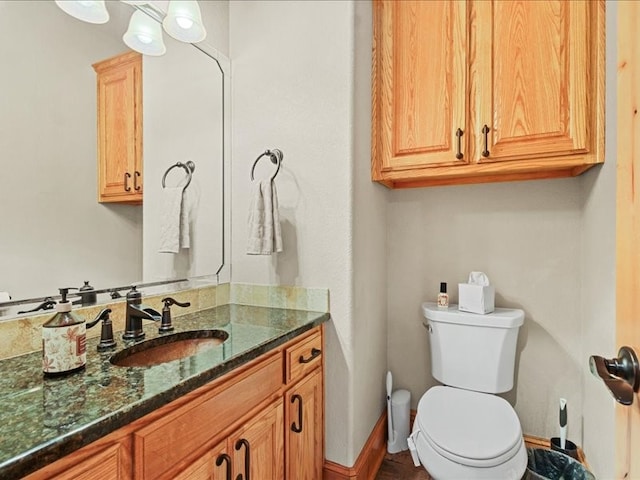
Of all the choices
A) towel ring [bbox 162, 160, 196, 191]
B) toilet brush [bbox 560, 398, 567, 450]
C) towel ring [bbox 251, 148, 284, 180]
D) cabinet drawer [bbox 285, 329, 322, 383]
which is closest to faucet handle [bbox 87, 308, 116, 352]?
cabinet drawer [bbox 285, 329, 322, 383]

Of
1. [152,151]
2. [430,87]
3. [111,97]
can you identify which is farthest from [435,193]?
[111,97]

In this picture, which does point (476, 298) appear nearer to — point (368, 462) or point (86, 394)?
point (368, 462)

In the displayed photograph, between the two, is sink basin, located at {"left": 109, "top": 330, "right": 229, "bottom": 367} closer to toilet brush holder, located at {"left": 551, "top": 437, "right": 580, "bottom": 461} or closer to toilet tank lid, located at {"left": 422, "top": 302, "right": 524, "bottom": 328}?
toilet tank lid, located at {"left": 422, "top": 302, "right": 524, "bottom": 328}

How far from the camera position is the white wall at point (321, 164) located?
60.3 inches

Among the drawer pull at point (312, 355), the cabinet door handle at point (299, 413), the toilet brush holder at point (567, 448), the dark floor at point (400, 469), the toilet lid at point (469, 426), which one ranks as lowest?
the dark floor at point (400, 469)

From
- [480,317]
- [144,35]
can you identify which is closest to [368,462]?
[480,317]

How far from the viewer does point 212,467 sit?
91 cm

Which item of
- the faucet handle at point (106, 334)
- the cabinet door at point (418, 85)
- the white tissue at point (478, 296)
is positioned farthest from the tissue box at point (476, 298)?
the faucet handle at point (106, 334)

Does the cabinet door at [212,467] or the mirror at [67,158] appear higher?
the mirror at [67,158]

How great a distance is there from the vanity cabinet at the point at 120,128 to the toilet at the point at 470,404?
59.6 inches

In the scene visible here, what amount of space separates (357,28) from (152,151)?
1072 mm

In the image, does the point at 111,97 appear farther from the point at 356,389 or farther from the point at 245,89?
the point at 356,389

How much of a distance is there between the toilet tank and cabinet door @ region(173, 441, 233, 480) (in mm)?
1193

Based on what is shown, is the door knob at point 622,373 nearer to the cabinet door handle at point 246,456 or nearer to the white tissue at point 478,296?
the cabinet door handle at point 246,456
